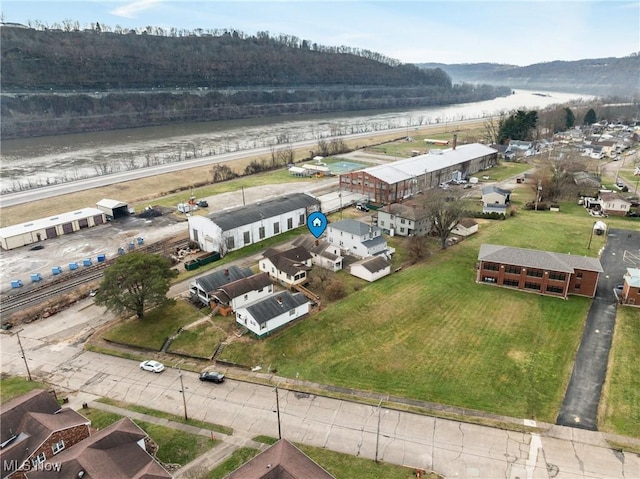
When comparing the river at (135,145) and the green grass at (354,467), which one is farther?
the river at (135,145)

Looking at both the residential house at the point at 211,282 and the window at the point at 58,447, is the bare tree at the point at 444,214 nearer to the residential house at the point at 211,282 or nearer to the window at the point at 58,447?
the residential house at the point at 211,282

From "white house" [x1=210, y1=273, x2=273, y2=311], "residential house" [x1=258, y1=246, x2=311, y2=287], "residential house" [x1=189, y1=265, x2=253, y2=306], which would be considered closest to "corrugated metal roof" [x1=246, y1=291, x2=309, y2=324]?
"white house" [x1=210, y1=273, x2=273, y2=311]

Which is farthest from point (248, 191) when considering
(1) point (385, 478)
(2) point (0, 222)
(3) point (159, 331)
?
(1) point (385, 478)

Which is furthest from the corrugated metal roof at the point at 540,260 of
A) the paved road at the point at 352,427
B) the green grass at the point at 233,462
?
the green grass at the point at 233,462

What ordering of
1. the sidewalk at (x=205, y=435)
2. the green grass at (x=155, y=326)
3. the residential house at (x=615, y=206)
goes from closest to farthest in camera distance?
1. the sidewalk at (x=205, y=435)
2. the green grass at (x=155, y=326)
3. the residential house at (x=615, y=206)

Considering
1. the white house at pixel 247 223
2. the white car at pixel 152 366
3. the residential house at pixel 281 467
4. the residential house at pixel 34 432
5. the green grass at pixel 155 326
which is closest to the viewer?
the residential house at pixel 281 467

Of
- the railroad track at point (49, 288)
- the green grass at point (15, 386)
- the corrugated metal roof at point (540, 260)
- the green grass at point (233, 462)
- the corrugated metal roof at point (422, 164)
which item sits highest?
the corrugated metal roof at point (422, 164)
